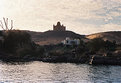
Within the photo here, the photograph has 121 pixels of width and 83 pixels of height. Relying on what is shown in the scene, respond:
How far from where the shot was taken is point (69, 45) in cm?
14838

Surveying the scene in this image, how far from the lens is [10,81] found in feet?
148

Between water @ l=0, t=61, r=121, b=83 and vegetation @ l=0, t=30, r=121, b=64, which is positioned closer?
water @ l=0, t=61, r=121, b=83

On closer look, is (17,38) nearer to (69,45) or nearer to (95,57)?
(69,45)

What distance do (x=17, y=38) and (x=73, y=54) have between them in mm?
33135

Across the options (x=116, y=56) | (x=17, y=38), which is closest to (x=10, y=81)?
(x=116, y=56)

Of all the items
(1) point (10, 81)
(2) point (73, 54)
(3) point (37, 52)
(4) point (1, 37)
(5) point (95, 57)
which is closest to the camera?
(1) point (10, 81)

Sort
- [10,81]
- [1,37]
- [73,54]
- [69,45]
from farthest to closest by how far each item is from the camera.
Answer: [69,45] → [1,37] → [73,54] → [10,81]

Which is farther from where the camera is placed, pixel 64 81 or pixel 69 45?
pixel 69 45

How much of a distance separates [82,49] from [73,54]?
6.26 m

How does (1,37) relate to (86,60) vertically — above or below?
above

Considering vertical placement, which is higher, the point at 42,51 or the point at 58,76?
the point at 58,76

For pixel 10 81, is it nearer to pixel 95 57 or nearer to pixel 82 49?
pixel 95 57

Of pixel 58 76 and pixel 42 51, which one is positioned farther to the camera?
pixel 42 51

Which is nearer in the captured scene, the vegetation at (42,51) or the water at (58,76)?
the water at (58,76)
